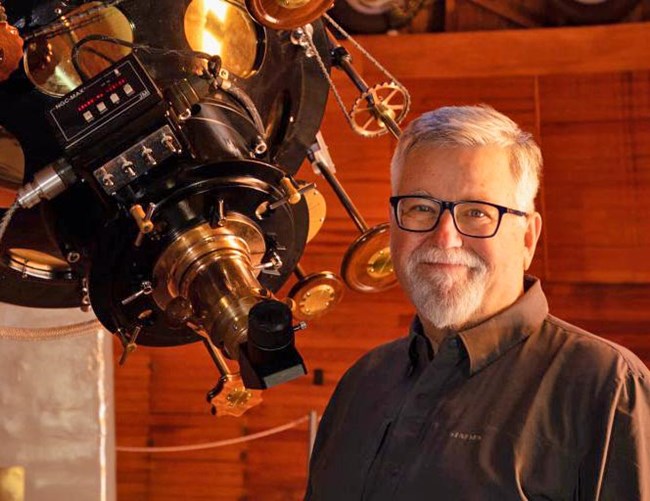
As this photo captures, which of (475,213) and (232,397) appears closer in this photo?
(475,213)

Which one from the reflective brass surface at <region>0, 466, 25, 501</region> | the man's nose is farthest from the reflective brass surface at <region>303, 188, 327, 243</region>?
the reflective brass surface at <region>0, 466, 25, 501</region>

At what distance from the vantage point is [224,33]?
145 centimetres

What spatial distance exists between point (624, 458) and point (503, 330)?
259mm

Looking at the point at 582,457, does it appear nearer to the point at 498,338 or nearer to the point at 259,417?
the point at 498,338

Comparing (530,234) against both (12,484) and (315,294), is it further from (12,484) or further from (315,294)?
(12,484)

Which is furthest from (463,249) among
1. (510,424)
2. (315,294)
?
(315,294)

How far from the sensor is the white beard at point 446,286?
4.06ft

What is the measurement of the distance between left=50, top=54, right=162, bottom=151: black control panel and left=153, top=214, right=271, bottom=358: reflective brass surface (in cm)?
17

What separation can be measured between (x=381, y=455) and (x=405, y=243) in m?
0.29

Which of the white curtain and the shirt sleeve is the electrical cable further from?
the shirt sleeve

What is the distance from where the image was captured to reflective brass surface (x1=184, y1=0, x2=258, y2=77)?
55.6 inches

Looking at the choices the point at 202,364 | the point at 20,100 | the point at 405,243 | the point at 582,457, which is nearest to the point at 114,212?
the point at 20,100

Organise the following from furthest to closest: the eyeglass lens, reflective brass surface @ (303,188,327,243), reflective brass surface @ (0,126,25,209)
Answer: reflective brass surface @ (303,188,327,243) → reflective brass surface @ (0,126,25,209) → the eyeglass lens

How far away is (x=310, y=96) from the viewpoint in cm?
164
